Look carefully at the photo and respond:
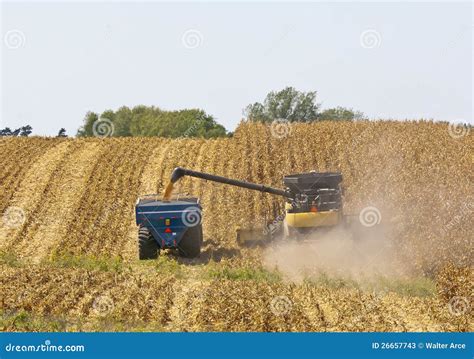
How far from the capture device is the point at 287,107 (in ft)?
266

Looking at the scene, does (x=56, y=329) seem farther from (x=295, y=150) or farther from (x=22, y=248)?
(x=295, y=150)

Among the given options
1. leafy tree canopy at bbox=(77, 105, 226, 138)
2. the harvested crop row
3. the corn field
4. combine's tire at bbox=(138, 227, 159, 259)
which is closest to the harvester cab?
combine's tire at bbox=(138, 227, 159, 259)

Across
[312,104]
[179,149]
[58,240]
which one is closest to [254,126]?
[179,149]

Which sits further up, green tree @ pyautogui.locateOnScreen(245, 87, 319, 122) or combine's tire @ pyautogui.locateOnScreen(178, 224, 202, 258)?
green tree @ pyautogui.locateOnScreen(245, 87, 319, 122)

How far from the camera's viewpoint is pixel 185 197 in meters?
26.4

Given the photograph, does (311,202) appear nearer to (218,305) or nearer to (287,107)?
(218,305)

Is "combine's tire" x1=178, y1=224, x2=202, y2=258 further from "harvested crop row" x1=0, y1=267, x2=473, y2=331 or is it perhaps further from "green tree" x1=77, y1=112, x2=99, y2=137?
"green tree" x1=77, y1=112, x2=99, y2=137

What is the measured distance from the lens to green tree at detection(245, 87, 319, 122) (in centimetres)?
8044

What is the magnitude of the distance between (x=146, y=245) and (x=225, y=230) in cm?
611

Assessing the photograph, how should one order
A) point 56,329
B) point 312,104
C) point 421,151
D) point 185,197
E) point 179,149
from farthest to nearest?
point 312,104, point 179,149, point 421,151, point 185,197, point 56,329

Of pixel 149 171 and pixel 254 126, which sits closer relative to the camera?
pixel 149 171

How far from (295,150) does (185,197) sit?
13.8m

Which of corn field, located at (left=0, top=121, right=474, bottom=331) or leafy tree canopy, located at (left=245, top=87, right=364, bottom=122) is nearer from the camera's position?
corn field, located at (left=0, top=121, right=474, bottom=331)

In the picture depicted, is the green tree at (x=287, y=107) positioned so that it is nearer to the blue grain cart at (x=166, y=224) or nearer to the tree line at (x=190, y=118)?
the tree line at (x=190, y=118)
